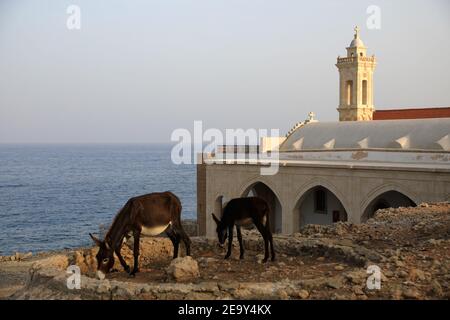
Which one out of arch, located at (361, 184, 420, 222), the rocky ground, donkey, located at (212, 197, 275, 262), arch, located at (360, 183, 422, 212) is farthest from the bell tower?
donkey, located at (212, 197, 275, 262)

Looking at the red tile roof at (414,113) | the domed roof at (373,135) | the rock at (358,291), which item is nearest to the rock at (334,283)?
the rock at (358,291)

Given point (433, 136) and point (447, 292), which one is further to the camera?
point (433, 136)

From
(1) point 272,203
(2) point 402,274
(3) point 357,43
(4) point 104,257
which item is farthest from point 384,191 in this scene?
(3) point 357,43

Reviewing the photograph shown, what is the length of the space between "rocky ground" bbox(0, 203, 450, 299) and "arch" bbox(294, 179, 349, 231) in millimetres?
17153

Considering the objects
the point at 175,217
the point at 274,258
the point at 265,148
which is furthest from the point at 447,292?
the point at 265,148

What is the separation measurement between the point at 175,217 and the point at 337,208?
2271 centimetres

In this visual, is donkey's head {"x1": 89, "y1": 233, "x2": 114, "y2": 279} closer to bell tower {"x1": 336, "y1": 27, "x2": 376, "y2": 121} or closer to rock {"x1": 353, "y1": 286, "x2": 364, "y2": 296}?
rock {"x1": 353, "y1": 286, "x2": 364, "y2": 296}

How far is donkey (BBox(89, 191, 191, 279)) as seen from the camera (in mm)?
8250

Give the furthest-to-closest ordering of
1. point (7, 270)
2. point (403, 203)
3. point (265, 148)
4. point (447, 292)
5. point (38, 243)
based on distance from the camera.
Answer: point (38, 243) < point (265, 148) < point (403, 203) < point (7, 270) < point (447, 292)

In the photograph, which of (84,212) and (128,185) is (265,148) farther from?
(128,185)

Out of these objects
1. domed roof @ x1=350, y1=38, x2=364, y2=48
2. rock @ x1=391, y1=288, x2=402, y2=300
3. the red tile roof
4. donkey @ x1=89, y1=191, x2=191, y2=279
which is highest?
domed roof @ x1=350, y1=38, x2=364, y2=48

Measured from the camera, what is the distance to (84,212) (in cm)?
6044

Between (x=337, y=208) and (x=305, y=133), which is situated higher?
(x=305, y=133)

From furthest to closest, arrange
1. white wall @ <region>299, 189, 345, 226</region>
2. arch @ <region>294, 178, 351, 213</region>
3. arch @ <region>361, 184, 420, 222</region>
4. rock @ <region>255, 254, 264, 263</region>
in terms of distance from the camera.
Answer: white wall @ <region>299, 189, 345, 226</region> < arch @ <region>294, 178, 351, 213</region> < arch @ <region>361, 184, 420, 222</region> < rock @ <region>255, 254, 264, 263</region>
